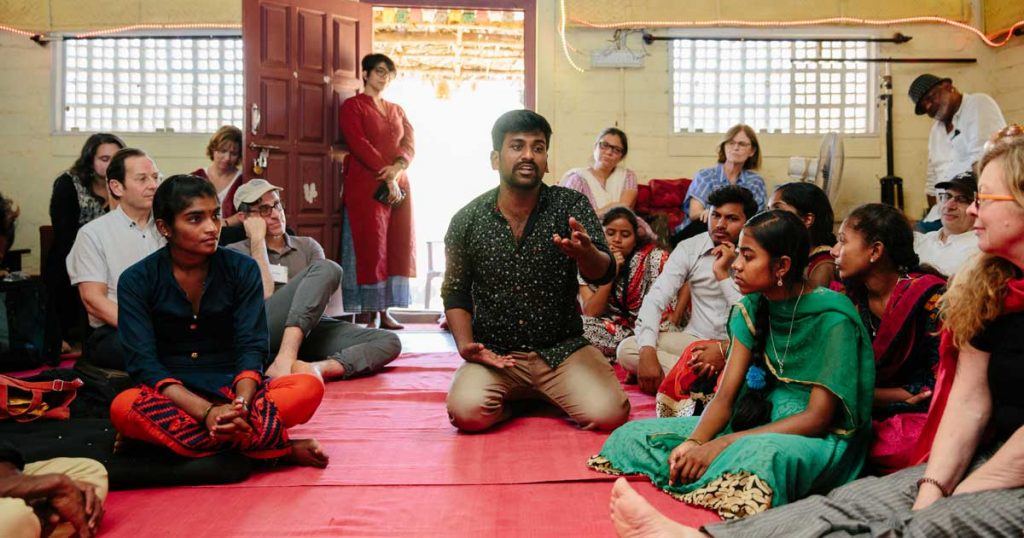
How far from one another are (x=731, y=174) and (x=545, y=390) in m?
3.36

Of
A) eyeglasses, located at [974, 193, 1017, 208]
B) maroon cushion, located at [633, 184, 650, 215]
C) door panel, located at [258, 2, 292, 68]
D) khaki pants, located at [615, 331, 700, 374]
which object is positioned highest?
door panel, located at [258, 2, 292, 68]

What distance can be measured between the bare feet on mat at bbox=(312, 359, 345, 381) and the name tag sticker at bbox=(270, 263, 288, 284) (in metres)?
0.46

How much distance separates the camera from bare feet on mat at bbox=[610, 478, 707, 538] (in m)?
1.82

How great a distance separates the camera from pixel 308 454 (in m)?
2.74

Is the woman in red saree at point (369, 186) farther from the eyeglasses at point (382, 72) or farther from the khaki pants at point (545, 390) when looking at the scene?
the khaki pants at point (545, 390)

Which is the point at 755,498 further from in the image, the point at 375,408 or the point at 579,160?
the point at 579,160

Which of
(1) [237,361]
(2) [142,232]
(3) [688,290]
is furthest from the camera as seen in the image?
(3) [688,290]

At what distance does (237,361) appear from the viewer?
2773 mm

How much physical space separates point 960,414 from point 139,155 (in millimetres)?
3101

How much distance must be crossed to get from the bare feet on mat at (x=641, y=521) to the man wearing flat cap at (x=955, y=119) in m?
4.94

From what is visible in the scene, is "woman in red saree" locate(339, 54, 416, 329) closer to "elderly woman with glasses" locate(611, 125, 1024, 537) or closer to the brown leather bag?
the brown leather bag

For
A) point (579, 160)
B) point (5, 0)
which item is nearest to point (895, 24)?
point (579, 160)

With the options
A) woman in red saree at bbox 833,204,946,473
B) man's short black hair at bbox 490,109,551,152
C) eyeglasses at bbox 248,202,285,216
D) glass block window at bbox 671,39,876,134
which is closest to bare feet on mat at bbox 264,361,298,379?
eyeglasses at bbox 248,202,285,216

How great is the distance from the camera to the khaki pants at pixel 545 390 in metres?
3.22
